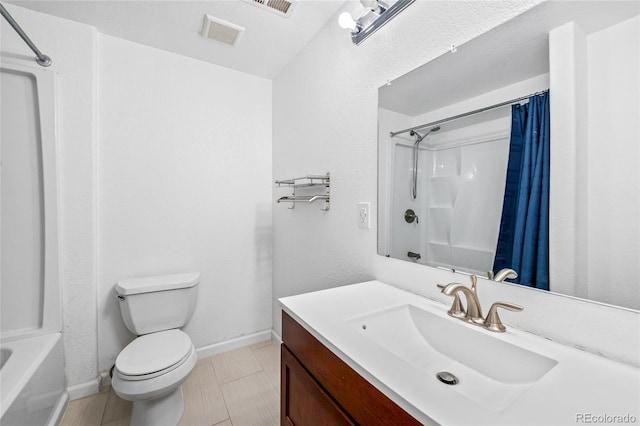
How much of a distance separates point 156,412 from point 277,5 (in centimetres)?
229

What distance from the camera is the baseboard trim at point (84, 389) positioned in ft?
5.49

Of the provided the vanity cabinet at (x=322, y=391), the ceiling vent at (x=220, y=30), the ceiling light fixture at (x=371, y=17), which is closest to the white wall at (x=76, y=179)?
the ceiling vent at (x=220, y=30)

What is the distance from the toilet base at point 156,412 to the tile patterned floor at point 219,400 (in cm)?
8

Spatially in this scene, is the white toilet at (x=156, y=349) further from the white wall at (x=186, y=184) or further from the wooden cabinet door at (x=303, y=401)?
the wooden cabinet door at (x=303, y=401)

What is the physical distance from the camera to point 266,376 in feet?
6.24

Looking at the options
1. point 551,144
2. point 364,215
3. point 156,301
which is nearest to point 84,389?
point 156,301

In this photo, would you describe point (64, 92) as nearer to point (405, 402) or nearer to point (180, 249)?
point (180, 249)

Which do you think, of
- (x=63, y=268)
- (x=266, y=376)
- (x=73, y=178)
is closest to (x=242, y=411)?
(x=266, y=376)

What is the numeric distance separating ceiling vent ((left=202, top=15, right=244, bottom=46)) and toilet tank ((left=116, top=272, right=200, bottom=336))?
1635mm

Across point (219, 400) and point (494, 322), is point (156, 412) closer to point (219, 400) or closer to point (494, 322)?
point (219, 400)

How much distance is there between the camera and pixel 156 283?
1790 mm

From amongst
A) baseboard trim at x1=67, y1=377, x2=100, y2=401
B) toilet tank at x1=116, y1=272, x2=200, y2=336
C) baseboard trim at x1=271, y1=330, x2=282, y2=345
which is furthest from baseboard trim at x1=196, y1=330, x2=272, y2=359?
baseboard trim at x1=67, y1=377, x2=100, y2=401
